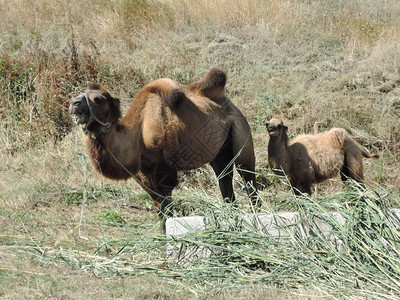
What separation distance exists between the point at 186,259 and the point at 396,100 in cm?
796

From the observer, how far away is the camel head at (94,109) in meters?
6.37

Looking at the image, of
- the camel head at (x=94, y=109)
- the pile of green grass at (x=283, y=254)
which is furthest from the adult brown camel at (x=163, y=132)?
the pile of green grass at (x=283, y=254)

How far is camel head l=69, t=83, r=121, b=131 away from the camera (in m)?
6.37

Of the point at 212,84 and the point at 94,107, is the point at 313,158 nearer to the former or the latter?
the point at 212,84

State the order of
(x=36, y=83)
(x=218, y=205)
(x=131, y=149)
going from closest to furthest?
1. (x=218, y=205)
2. (x=131, y=149)
3. (x=36, y=83)

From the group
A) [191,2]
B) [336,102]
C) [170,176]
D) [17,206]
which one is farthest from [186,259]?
[191,2]

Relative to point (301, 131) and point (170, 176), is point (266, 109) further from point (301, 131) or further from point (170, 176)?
point (170, 176)

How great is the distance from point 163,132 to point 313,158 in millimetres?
2691

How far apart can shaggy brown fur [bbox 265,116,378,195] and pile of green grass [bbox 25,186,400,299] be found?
2829mm

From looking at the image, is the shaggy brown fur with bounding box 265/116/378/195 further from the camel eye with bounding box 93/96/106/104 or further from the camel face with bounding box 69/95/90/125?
the camel face with bounding box 69/95/90/125

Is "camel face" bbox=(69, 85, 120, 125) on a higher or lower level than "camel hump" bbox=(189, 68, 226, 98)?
higher

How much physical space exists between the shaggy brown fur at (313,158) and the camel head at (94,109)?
8.63ft

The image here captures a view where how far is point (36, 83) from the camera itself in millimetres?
12117

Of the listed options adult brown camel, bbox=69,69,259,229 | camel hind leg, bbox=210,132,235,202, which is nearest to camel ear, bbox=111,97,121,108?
adult brown camel, bbox=69,69,259,229
